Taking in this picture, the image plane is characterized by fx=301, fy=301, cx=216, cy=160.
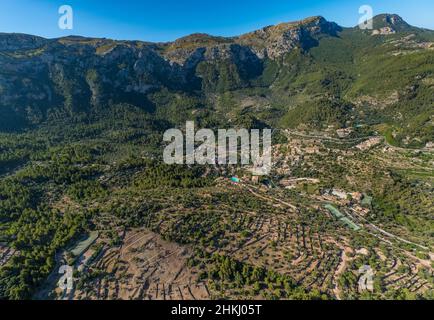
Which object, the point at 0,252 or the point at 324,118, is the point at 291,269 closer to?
the point at 0,252

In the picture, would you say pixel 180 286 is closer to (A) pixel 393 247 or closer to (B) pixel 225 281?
(B) pixel 225 281

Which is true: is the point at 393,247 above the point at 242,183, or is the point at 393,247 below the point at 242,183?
below

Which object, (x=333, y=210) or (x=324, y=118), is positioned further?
(x=324, y=118)

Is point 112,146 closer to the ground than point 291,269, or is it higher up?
higher up

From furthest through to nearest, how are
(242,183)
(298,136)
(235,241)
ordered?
(298,136), (242,183), (235,241)

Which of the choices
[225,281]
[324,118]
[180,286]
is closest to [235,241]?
[225,281]

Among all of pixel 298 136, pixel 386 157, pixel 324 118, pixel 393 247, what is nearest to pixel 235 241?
pixel 393 247

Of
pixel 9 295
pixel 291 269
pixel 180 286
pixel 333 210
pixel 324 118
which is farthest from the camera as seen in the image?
pixel 324 118
